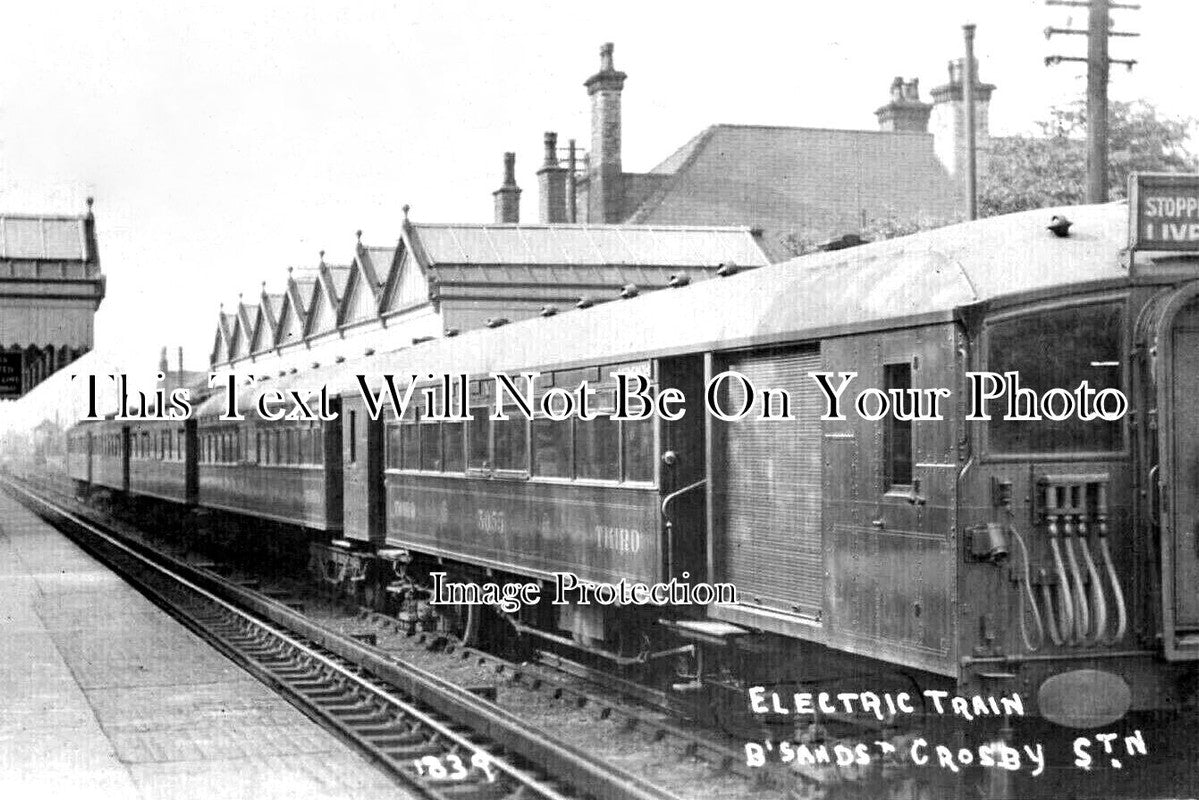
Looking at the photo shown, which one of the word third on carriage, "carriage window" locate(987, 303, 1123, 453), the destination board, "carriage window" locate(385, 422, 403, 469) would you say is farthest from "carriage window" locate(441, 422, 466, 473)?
the destination board

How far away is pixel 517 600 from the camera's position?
45.4ft

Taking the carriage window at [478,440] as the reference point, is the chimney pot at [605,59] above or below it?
above

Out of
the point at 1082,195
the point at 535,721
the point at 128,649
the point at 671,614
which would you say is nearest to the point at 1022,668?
the point at 671,614

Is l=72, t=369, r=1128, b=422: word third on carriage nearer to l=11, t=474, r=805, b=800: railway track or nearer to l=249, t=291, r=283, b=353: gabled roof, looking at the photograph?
l=11, t=474, r=805, b=800: railway track

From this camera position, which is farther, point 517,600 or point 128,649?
point 128,649

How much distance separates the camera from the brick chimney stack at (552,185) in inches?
2087

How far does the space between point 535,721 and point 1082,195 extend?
2593 cm

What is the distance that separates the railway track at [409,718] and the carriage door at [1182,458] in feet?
8.32

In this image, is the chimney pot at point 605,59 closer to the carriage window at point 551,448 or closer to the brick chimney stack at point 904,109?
the brick chimney stack at point 904,109

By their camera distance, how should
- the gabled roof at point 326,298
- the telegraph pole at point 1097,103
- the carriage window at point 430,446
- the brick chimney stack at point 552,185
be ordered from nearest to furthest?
the carriage window at point 430,446, the telegraph pole at point 1097,103, the gabled roof at point 326,298, the brick chimney stack at point 552,185

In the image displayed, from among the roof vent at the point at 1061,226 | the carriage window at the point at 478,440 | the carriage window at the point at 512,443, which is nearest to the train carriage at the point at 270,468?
the carriage window at the point at 478,440

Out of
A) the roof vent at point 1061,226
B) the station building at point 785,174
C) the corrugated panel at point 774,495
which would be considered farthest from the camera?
the station building at point 785,174

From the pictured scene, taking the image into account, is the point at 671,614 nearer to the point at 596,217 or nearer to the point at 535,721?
the point at 535,721

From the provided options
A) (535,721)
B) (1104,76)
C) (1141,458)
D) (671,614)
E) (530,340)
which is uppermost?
(1104,76)
